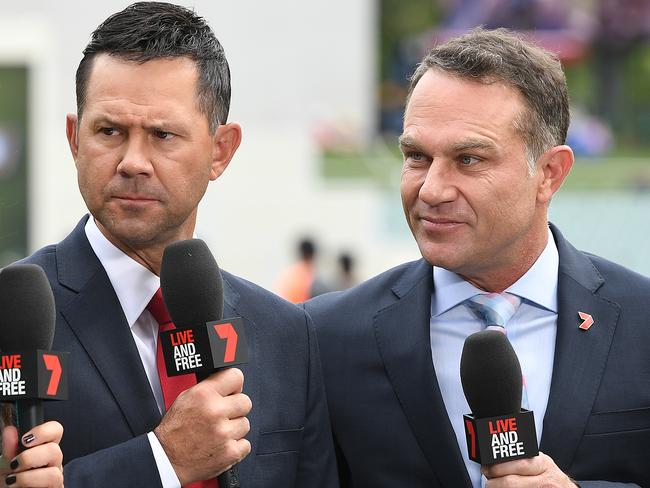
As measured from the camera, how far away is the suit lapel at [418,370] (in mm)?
3912

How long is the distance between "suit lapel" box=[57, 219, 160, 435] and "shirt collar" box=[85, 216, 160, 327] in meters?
0.03

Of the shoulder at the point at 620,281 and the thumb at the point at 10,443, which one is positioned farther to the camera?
the shoulder at the point at 620,281

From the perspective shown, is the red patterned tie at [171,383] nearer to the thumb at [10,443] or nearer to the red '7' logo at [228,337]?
the red '7' logo at [228,337]

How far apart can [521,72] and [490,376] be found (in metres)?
1.20

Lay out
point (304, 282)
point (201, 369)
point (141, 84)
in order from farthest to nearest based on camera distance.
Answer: point (304, 282) → point (141, 84) → point (201, 369)

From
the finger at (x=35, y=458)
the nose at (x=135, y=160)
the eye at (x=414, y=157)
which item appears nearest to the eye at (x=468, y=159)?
the eye at (x=414, y=157)

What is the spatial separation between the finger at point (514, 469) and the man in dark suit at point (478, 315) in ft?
1.87

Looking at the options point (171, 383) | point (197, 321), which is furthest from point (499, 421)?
point (171, 383)

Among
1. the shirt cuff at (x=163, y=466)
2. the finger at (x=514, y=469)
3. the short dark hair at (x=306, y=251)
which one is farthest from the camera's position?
the short dark hair at (x=306, y=251)

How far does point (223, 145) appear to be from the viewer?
3.92 m

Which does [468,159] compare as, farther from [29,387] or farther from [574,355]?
[29,387]

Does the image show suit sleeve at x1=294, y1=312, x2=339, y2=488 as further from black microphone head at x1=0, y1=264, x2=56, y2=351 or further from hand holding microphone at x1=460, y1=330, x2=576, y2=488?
black microphone head at x1=0, y1=264, x2=56, y2=351

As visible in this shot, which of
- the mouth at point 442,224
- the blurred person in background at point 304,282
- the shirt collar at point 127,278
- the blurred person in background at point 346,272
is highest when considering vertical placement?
the mouth at point 442,224

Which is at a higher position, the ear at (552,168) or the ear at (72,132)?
the ear at (72,132)
